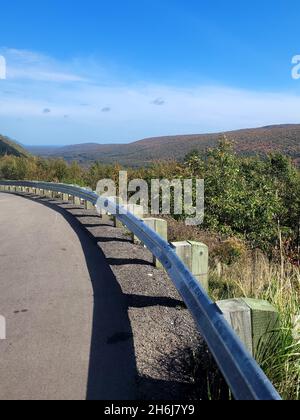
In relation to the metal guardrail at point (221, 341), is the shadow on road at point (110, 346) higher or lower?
lower

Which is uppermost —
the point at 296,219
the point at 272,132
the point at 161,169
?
the point at 272,132

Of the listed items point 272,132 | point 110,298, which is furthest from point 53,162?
point 272,132

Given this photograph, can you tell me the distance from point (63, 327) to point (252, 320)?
2023 millimetres

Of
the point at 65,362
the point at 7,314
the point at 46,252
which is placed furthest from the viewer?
the point at 46,252

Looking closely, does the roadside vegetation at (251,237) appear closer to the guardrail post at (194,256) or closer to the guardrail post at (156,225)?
the guardrail post at (194,256)

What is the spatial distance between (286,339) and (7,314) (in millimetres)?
2856

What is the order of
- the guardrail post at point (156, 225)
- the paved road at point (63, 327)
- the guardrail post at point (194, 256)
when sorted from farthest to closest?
1. the guardrail post at point (156, 225)
2. the guardrail post at point (194, 256)
3. the paved road at point (63, 327)

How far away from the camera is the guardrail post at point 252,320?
310cm

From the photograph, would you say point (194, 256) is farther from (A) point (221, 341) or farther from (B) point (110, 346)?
(A) point (221, 341)

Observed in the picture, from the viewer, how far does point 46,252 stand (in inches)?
304

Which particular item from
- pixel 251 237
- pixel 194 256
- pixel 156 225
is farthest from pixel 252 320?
pixel 251 237

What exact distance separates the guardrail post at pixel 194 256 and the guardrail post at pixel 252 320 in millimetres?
1605

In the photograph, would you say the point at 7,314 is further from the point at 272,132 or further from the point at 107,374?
the point at 272,132

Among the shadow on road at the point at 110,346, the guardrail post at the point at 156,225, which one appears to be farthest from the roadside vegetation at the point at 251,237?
the shadow on road at the point at 110,346
